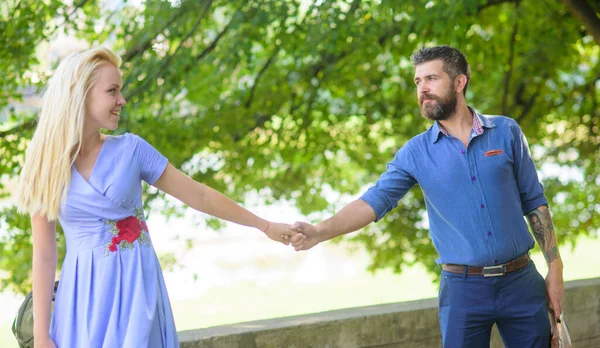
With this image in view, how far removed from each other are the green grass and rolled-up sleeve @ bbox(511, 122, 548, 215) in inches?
434

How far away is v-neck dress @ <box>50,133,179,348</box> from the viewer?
2.82m

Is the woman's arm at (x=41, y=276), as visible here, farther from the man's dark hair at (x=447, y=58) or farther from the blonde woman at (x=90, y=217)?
the man's dark hair at (x=447, y=58)

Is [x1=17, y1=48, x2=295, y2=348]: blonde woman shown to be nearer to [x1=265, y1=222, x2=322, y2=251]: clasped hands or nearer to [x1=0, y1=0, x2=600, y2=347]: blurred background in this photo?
[x1=265, y1=222, x2=322, y2=251]: clasped hands

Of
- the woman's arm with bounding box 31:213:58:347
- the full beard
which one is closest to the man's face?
the full beard

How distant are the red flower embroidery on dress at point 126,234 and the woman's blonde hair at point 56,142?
0.21 metres

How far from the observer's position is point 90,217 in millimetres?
2873

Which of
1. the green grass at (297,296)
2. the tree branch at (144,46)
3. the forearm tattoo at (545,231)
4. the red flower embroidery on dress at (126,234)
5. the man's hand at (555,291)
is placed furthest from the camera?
the green grass at (297,296)

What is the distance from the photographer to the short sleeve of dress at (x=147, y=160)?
116 inches

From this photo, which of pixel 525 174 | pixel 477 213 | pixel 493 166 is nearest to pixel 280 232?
pixel 477 213

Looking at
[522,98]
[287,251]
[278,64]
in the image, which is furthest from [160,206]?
[287,251]

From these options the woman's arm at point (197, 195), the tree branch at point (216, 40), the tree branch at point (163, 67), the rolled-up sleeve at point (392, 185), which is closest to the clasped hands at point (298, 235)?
the rolled-up sleeve at point (392, 185)

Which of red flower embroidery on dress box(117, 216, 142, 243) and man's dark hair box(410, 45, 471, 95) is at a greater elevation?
man's dark hair box(410, 45, 471, 95)

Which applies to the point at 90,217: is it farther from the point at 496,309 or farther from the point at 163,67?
the point at 163,67

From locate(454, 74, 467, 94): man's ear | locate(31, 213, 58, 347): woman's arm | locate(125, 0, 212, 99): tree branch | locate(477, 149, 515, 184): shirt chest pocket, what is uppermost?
locate(125, 0, 212, 99): tree branch
